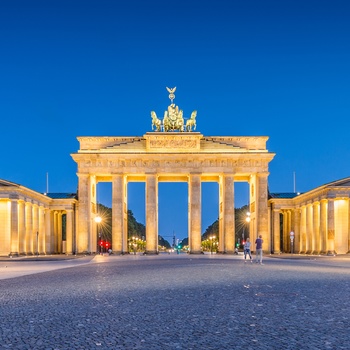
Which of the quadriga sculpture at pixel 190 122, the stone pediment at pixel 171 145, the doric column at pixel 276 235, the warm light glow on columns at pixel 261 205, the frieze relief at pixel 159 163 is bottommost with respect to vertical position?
the doric column at pixel 276 235

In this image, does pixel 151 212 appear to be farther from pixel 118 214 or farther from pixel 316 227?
pixel 316 227

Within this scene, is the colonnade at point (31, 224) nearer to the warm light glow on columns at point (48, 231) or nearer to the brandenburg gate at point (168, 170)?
the warm light glow on columns at point (48, 231)

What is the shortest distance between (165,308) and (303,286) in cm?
848

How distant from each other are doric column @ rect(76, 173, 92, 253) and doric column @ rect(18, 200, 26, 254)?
10.2 m

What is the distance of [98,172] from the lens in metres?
86.6

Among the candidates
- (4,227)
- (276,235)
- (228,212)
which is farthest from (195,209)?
(4,227)

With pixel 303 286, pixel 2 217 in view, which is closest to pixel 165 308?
pixel 303 286

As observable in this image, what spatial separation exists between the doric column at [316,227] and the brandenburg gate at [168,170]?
23.1 feet

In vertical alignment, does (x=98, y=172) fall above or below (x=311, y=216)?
above

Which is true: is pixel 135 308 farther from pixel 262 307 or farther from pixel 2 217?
pixel 2 217

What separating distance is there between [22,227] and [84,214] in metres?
12.2

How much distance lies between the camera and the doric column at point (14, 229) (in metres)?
73.0

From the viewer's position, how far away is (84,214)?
87.3 meters

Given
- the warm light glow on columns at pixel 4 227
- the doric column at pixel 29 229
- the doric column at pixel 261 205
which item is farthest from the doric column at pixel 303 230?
the warm light glow on columns at pixel 4 227
